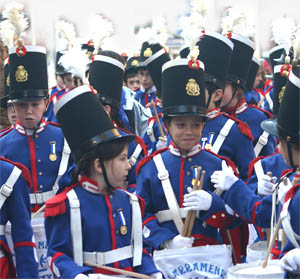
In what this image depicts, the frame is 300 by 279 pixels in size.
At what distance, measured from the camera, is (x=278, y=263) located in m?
4.33

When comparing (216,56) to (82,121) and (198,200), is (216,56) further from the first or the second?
(82,121)

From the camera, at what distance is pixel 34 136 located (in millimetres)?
6727

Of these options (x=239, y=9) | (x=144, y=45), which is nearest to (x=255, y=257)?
(x=239, y=9)

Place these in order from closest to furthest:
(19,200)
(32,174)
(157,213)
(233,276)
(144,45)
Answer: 1. (233,276)
2. (19,200)
3. (157,213)
4. (32,174)
5. (144,45)

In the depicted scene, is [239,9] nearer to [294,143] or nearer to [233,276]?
[294,143]

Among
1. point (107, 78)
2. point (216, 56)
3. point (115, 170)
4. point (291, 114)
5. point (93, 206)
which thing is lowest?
point (93, 206)

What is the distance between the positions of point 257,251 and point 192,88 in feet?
4.51

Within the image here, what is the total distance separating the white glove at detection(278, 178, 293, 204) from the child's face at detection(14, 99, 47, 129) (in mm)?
2554

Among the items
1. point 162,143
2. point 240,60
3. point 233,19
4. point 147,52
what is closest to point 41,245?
point 162,143

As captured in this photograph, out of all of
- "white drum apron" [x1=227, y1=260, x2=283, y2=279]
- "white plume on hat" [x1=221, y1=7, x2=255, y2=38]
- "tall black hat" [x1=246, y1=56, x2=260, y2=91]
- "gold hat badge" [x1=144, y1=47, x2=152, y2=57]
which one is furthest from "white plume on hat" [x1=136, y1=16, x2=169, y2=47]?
"white drum apron" [x1=227, y1=260, x2=283, y2=279]

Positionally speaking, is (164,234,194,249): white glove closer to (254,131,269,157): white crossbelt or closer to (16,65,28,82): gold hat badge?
(16,65,28,82): gold hat badge

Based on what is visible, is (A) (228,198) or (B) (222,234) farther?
(B) (222,234)

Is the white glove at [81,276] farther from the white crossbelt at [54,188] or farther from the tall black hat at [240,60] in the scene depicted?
the tall black hat at [240,60]

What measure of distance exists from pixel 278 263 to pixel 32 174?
2846 millimetres
